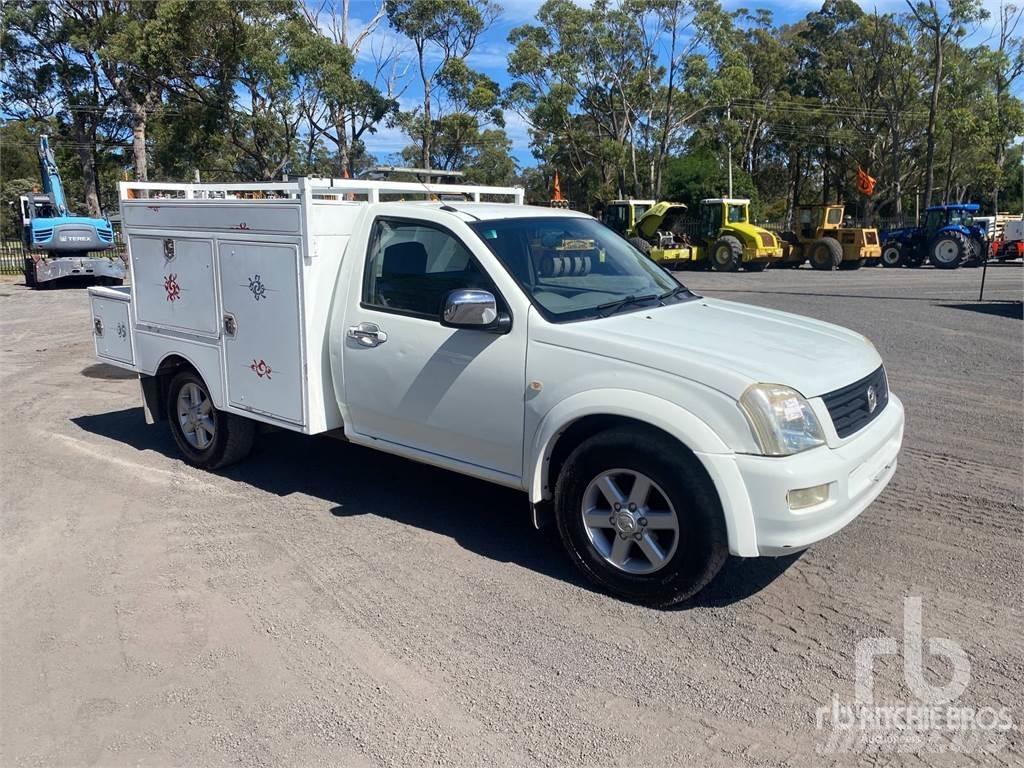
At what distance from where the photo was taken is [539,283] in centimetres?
470

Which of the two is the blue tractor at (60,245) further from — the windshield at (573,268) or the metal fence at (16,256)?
the windshield at (573,268)

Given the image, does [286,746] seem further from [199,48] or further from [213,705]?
[199,48]

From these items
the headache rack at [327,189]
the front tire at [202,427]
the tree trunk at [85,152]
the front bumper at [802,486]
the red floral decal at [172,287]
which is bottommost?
the front tire at [202,427]

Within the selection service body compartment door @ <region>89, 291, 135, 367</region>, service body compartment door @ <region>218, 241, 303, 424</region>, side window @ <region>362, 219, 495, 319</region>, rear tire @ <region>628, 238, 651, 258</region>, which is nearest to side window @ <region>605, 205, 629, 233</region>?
rear tire @ <region>628, 238, 651, 258</region>

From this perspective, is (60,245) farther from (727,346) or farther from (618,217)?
(727,346)

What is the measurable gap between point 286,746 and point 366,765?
334mm

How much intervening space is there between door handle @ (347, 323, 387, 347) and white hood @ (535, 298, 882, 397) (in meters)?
1.10

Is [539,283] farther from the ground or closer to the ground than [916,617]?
farther from the ground

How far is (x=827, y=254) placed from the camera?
27672 mm

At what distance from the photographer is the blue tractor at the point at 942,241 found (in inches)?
1061

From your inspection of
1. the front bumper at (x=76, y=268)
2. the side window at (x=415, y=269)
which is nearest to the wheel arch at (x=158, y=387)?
the side window at (x=415, y=269)

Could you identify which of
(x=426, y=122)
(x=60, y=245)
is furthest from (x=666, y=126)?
Result: (x=60, y=245)

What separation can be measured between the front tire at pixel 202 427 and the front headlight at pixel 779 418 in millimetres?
3785

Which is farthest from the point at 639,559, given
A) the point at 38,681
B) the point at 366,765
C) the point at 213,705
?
the point at 38,681
